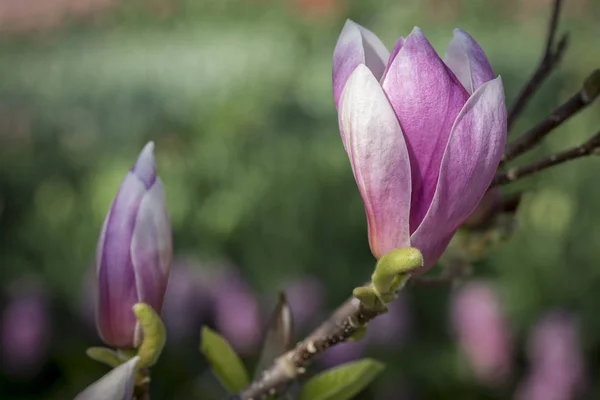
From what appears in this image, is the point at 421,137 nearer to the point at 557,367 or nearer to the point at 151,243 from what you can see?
the point at 151,243

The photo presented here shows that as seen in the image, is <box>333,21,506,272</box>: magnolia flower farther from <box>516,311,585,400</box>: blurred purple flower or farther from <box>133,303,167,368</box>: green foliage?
<box>516,311,585,400</box>: blurred purple flower

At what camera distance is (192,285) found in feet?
7.17

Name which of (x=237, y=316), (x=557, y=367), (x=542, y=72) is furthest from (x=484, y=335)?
(x=542, y=72)

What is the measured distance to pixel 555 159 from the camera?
511mm

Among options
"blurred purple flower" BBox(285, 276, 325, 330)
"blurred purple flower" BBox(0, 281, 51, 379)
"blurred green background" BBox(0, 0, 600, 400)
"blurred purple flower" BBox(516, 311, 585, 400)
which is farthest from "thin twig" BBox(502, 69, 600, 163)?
"blurred purple flower" BBox(0, 281, 51, 379)

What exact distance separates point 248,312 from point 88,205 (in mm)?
1081

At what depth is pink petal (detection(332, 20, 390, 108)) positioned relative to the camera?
1.47 ft

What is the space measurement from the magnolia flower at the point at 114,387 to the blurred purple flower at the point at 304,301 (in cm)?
168

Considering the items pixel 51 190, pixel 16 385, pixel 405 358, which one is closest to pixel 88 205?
pixel 51 190

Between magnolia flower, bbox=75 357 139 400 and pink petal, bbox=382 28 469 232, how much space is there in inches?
7.8

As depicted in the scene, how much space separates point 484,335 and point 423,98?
1685 mm

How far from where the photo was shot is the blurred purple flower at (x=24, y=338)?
7.70 ft

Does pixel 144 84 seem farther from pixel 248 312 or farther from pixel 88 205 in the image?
pixel 248 312

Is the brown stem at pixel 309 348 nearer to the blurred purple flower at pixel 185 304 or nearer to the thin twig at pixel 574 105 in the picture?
the thin twig at pixel 574 105
